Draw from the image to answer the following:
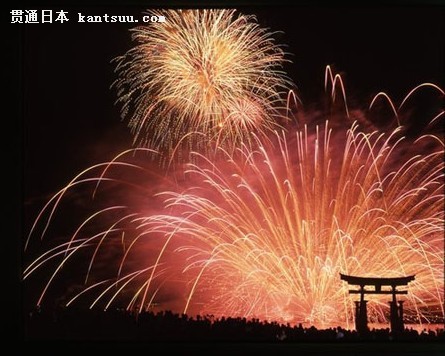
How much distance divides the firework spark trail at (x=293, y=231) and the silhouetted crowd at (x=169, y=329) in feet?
0.17

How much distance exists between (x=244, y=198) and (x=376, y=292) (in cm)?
74

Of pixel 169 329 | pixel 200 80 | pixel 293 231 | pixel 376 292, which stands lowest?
pixel 169 329

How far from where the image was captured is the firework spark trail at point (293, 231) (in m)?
2.71

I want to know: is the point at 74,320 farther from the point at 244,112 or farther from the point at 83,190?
the point at 244,112

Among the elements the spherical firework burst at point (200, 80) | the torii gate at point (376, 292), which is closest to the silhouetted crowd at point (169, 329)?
the torii gate at point (376, 292)

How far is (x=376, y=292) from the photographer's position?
2.71m

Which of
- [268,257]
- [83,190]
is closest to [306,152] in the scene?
[268,257]

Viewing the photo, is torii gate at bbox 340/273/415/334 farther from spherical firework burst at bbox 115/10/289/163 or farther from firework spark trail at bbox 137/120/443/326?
spherical firework burst at bbox 115/10/289/163

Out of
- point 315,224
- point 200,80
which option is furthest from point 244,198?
point 200,80

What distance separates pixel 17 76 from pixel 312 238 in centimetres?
154

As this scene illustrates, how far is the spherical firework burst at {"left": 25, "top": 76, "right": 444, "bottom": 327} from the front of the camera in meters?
2.71

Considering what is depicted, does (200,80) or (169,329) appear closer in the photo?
(169,329)

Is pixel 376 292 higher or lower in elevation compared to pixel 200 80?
lower

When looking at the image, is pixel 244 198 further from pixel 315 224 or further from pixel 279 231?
pixel 315 224
